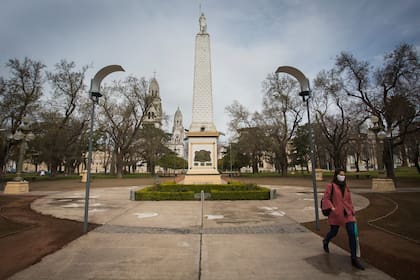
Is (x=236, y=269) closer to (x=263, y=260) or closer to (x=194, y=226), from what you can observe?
(x=263, y=260)

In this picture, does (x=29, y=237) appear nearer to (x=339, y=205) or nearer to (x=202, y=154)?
(x=339, y=205)

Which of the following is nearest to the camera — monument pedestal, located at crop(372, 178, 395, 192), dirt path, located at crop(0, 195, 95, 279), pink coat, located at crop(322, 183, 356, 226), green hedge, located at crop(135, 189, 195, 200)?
pink coat, located at crop(322, 183, 356, 226)

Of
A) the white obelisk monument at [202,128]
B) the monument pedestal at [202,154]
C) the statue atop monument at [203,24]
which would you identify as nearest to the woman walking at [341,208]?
the white obelisk monument at [202,128]

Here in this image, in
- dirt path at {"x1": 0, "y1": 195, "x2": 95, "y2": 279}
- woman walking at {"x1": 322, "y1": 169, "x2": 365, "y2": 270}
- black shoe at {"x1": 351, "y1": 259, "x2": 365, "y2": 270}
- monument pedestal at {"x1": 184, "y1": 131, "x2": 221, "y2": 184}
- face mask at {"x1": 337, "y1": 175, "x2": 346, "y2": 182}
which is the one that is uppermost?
monument pedestal at {"x1": 184, "y1": 131, "x2": 221, "y2": 184}

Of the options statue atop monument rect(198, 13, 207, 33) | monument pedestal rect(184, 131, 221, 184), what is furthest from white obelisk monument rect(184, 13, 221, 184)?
statue atop monument rect(198, 13, 207, 33)

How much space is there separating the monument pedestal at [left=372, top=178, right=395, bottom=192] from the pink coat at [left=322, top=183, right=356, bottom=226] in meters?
15.2

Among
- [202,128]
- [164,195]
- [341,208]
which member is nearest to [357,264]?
[341,208]

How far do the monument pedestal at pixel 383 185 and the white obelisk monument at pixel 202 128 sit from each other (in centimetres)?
1119

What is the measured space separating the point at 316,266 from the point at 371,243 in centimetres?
229

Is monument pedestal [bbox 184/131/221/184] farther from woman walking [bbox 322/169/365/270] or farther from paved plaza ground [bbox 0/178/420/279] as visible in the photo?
woman walking [bbox 322/169/365/270]

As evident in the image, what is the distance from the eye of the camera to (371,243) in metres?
5.30

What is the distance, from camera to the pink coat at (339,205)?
13.5ft

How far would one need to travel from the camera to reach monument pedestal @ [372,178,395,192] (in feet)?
51.9

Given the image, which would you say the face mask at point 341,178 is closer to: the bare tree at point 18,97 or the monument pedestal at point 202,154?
the monument pedestal at point 202,154
